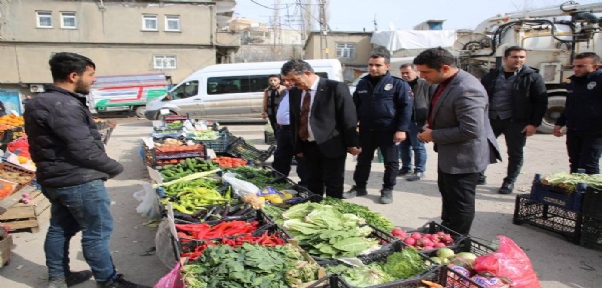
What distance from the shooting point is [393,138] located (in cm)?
540

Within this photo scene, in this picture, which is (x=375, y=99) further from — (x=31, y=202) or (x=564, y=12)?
(x=564, y=12)

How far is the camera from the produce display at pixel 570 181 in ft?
14.0

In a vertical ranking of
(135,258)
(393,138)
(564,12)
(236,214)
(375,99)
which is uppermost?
(564,12)

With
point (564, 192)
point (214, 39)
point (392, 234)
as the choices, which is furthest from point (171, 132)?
point (214, 39)

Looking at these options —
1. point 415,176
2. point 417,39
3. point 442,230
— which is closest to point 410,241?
point 442,230

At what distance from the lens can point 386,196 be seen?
5738 mm

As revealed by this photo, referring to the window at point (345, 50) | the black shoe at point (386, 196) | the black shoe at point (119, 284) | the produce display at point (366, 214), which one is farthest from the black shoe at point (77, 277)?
the window at point (345, 50)

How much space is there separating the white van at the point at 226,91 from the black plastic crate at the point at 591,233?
1154 centimetres

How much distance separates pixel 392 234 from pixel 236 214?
1471 millimetres

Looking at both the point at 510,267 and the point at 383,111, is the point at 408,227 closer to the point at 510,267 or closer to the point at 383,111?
the point at 383,111

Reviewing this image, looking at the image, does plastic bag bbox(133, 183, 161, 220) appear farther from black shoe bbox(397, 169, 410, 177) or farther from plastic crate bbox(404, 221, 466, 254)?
black shoe bbox(397, 169, 410, 177)

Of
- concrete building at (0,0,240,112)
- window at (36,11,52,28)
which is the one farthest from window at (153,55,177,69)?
window at (36,11,52,28)

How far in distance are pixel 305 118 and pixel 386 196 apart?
1.97 m

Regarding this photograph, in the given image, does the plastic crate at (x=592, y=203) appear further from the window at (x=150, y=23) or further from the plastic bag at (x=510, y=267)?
the window at (x=150, y=23)
